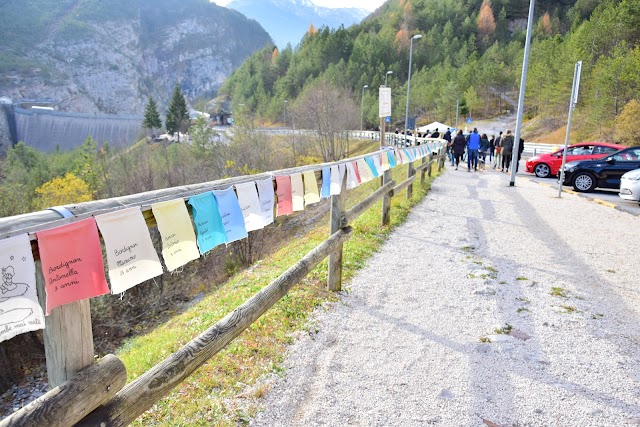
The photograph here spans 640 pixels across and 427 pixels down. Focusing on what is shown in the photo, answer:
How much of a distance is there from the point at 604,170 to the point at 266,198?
13.3 meters

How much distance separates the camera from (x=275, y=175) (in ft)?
12.6

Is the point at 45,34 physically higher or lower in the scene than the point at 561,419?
higher

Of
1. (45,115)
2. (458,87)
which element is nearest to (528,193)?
(458,87)

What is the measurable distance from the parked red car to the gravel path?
10.2 m

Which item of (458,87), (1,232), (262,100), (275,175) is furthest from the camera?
(262,100)

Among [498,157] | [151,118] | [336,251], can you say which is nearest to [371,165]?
[336,251]

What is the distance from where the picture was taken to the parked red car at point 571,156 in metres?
15.7

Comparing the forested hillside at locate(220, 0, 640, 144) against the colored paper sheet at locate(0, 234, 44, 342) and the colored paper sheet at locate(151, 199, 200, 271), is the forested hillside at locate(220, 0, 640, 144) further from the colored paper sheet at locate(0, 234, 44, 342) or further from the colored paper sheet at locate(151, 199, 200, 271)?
the colored paper sheet at locate(0, 234, 44, 342)

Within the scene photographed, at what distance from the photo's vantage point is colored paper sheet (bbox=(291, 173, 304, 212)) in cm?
404

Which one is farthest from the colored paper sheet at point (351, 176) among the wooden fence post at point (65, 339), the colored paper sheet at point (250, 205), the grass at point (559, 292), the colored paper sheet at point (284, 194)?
the wooden fence post at point (65, 339)

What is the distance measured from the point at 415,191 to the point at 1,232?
36.7 feet

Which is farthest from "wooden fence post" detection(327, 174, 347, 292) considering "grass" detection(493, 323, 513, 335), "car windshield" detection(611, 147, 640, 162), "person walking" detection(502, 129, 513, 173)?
"person walking" detection(502, 129, 513, 173)

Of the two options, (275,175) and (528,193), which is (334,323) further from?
(528,193)

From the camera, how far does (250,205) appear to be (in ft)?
10.8
